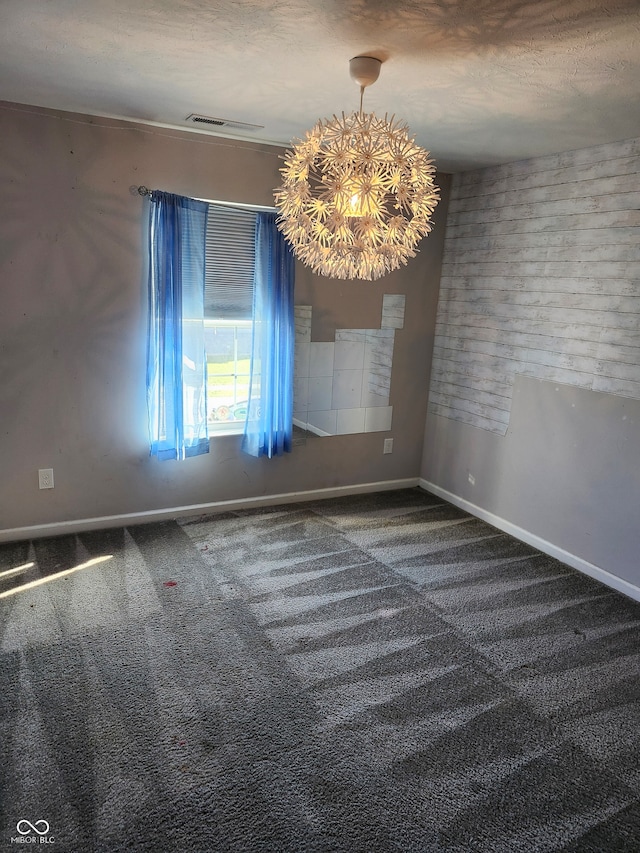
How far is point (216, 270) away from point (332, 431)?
4.61 feet

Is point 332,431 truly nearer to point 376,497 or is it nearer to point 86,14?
point 376,497

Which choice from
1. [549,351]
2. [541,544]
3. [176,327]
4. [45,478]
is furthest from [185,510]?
[549,351]

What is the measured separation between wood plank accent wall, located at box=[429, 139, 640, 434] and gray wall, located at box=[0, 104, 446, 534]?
3.83 ft

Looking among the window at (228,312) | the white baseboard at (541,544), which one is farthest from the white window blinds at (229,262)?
the white baseboard at (541,544)

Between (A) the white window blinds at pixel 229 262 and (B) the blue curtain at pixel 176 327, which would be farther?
(A) the white window blinds at pixel 229 262

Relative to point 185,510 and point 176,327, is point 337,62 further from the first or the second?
point 185,510

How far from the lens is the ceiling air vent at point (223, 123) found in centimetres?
314

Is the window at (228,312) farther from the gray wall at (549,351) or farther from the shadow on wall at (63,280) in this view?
the gray wall at (549,351)

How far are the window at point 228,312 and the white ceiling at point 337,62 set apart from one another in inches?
25.2

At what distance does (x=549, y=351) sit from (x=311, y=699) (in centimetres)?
247

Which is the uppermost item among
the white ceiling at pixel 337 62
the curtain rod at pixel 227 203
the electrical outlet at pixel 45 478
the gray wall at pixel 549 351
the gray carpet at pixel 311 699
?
the white ceiling at pixel 337 62

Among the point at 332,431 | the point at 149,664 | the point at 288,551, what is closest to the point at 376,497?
the point at 332,431

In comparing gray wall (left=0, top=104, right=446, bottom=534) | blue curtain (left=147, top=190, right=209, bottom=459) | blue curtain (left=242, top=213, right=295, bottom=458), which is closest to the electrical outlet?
gray wall (left=0, top=104, right=446, bottom=534)

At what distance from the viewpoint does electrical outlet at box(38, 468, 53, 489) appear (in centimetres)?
346
